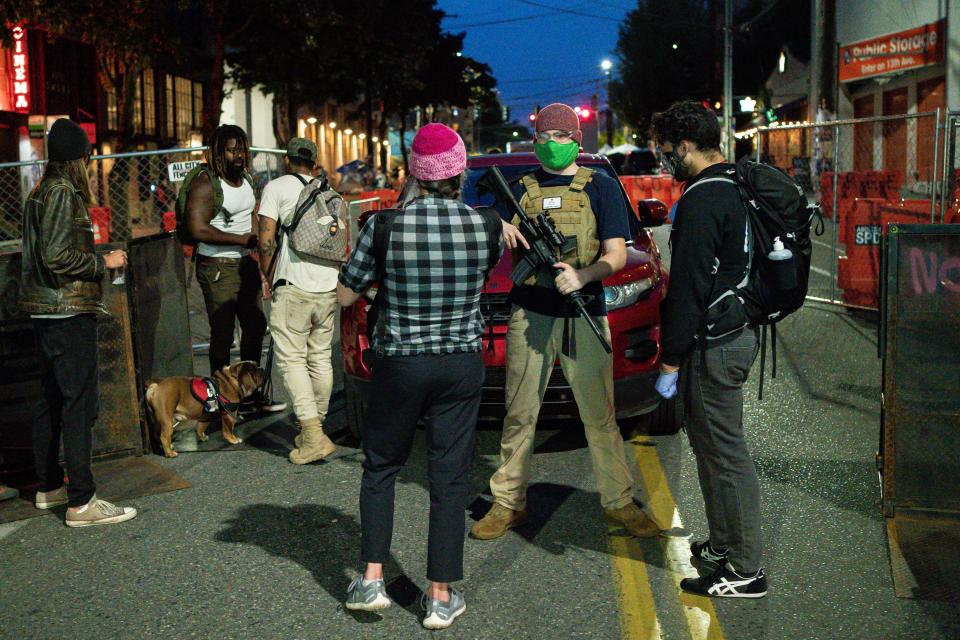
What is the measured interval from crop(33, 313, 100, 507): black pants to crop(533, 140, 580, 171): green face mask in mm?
2393

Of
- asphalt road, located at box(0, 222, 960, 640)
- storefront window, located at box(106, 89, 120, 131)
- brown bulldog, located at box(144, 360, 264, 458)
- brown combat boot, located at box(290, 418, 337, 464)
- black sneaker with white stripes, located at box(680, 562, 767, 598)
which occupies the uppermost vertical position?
storefront window, located at box(106, 89, 120, 131)

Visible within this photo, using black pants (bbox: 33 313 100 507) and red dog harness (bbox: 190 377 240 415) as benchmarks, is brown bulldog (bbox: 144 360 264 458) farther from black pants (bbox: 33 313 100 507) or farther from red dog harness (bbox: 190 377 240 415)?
black pants (bbox: 33 313 100 507)

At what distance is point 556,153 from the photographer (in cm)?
481

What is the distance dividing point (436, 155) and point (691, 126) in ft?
3.35

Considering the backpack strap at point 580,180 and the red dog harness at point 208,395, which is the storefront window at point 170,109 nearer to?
the red dog harness at point 208,395

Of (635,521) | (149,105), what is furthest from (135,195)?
(149,105)

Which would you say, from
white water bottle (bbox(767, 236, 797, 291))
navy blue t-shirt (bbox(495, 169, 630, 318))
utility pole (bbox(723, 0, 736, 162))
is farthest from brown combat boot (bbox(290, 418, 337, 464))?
utility pole (bbox(723, 0, 736, 162))

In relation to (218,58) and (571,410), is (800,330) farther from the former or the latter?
(218,58)

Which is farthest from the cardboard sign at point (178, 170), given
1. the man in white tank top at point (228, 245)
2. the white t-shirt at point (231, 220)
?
the white t-shirt at point (231, 220)

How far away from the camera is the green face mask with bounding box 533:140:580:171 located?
480cm

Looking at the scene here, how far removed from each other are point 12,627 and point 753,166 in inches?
132

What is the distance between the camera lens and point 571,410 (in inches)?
237

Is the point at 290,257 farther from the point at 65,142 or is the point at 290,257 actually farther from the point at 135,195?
the point at 135,195

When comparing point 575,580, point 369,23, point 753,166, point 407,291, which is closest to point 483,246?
point 407,291
